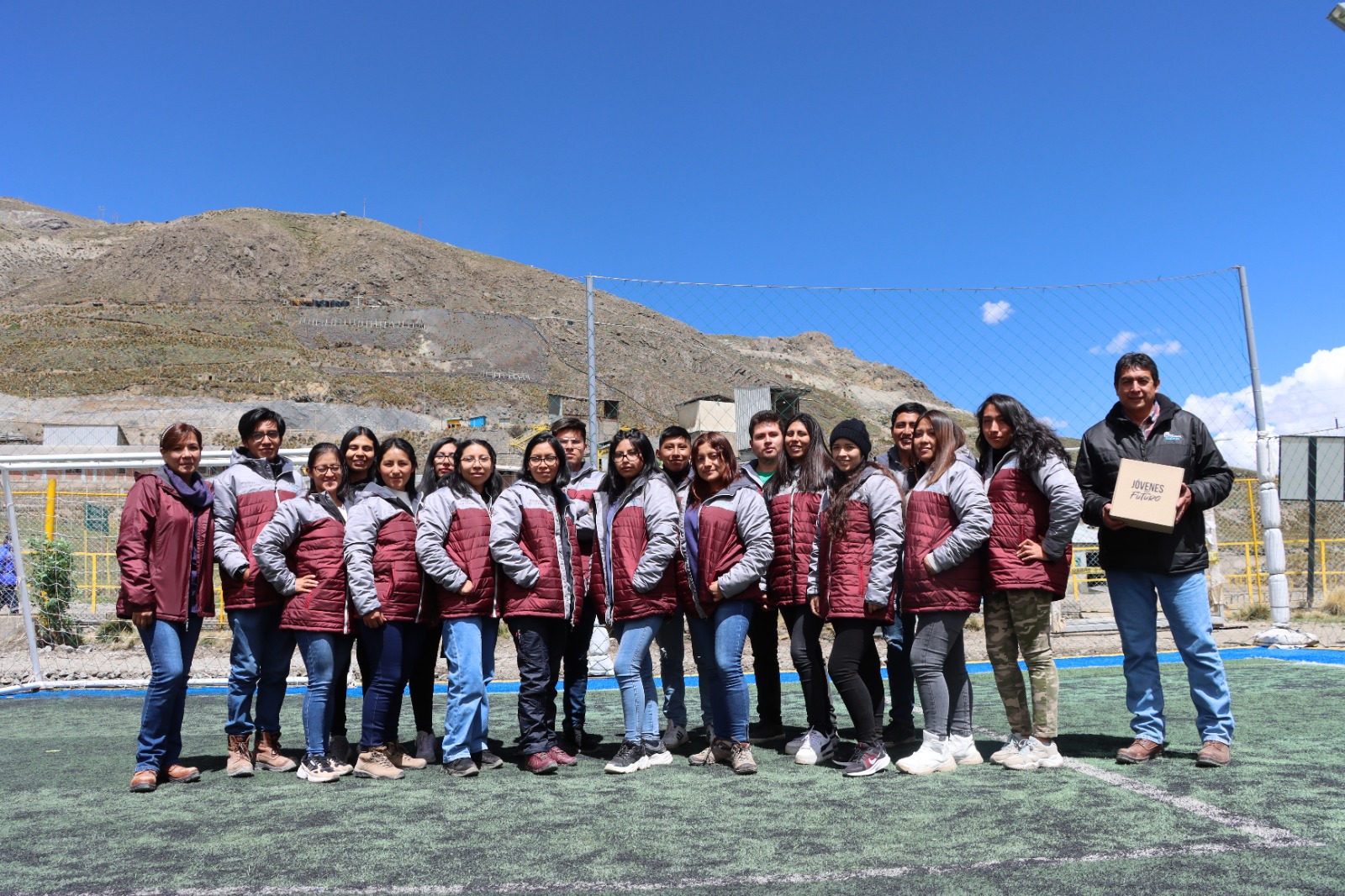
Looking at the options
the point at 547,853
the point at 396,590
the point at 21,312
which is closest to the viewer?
the point at 547,853

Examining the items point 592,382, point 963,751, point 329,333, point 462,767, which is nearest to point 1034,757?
point 963,751

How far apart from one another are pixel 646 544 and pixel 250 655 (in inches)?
80.8

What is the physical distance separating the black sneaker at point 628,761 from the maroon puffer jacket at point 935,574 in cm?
147

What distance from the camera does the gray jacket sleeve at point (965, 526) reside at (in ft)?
14.1

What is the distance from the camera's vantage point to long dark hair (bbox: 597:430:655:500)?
16.2 feet

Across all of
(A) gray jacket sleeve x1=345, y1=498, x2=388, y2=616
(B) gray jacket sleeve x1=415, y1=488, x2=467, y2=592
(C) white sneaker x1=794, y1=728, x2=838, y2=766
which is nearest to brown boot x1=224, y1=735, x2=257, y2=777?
(A) gray jacket sleeve x1=345, y1=498, x2=388, y2=616

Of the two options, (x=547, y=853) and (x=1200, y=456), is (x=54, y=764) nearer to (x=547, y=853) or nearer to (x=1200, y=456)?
(x=547, y=853)

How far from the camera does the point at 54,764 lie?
5180 millimetres

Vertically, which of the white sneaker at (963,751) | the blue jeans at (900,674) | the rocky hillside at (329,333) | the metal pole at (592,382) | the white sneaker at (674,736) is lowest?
the white sneaker at (674,736)

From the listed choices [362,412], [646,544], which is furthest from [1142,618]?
[362,412]

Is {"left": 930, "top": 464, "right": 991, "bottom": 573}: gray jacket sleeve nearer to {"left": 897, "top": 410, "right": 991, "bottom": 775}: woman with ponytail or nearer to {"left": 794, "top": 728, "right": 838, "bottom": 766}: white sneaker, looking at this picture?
{"left": 897, "top": 410, "right": 991, "bottom": 775}: woman with ponytail

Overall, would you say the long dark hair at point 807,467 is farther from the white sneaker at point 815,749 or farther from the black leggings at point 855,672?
the white sneaker at point 815,749

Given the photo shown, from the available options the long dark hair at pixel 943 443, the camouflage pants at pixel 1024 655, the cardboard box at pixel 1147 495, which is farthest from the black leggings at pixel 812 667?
the cardboard box at pixel 1147 495

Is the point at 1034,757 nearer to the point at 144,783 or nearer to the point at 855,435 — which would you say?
the point at 855,435
